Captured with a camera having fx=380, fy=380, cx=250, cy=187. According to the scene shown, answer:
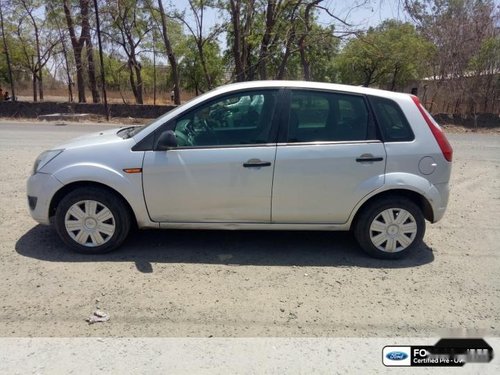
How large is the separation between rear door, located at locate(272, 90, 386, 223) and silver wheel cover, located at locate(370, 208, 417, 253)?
0.33m

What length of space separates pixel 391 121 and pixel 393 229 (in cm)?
108

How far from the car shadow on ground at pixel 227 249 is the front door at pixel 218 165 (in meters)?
0.39

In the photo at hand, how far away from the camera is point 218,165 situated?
3.67 meters

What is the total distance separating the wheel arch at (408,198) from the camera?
380 cm

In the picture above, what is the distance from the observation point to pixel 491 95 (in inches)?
733

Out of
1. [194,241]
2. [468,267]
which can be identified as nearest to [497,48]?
[468,267]

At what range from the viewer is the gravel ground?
282 centimetres

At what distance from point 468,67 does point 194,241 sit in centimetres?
1949

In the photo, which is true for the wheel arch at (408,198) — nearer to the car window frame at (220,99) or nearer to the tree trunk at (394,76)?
the car window frame at (220,99)

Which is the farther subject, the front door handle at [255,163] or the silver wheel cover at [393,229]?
the silver wheel cover at [393,229]

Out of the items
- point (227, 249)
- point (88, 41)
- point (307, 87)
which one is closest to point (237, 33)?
point (88, 41)

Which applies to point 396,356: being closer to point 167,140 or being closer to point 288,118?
point 288,118

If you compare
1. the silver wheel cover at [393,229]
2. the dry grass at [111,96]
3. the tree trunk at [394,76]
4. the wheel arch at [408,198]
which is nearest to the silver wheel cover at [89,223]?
the wheel arch at [408,198]

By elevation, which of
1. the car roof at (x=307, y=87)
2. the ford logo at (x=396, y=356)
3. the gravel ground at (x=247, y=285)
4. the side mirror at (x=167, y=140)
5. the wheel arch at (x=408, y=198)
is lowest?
the ford logo at (x=396, y=356)
